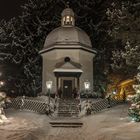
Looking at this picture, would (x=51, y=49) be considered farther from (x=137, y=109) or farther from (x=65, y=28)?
(x=137, y=109)

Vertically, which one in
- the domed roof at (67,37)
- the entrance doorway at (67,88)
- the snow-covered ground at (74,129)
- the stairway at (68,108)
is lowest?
the snow-covered ground at (74,129)

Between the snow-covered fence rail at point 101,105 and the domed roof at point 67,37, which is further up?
the domed roof at point 67,37

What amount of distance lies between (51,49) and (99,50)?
26.0 feet

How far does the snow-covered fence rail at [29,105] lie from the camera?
31.2 meters

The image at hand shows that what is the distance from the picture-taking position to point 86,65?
4044 centimetres

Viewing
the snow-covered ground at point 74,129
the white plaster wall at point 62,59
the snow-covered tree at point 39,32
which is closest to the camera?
the snow-covered ground at point 74,129

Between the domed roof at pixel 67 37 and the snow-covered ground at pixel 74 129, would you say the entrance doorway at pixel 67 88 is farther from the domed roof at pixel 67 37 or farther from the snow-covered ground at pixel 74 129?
the snow-covered ground at pixel 74 129

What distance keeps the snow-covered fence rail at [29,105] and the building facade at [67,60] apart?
5.54m

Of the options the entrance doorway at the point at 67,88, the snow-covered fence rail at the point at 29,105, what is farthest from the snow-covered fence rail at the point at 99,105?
the entrance doorway at the point at 67,88

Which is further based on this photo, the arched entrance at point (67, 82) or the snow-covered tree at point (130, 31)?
the arched entrance at point (67, 82)

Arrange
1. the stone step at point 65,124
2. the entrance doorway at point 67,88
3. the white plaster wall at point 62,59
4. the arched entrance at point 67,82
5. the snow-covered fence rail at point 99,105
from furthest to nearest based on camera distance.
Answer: the white plaster wall at point 62,59, the entrance doorway at point 67,88, the arched entrance at point 67,82, the snow-covered fence rail at point 99,105, the stone step at point 65,124

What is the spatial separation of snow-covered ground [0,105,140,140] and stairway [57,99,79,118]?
6.12 ft

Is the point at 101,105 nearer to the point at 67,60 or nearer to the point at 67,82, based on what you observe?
the point at 67,82

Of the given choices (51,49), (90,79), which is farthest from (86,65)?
(51,49)
